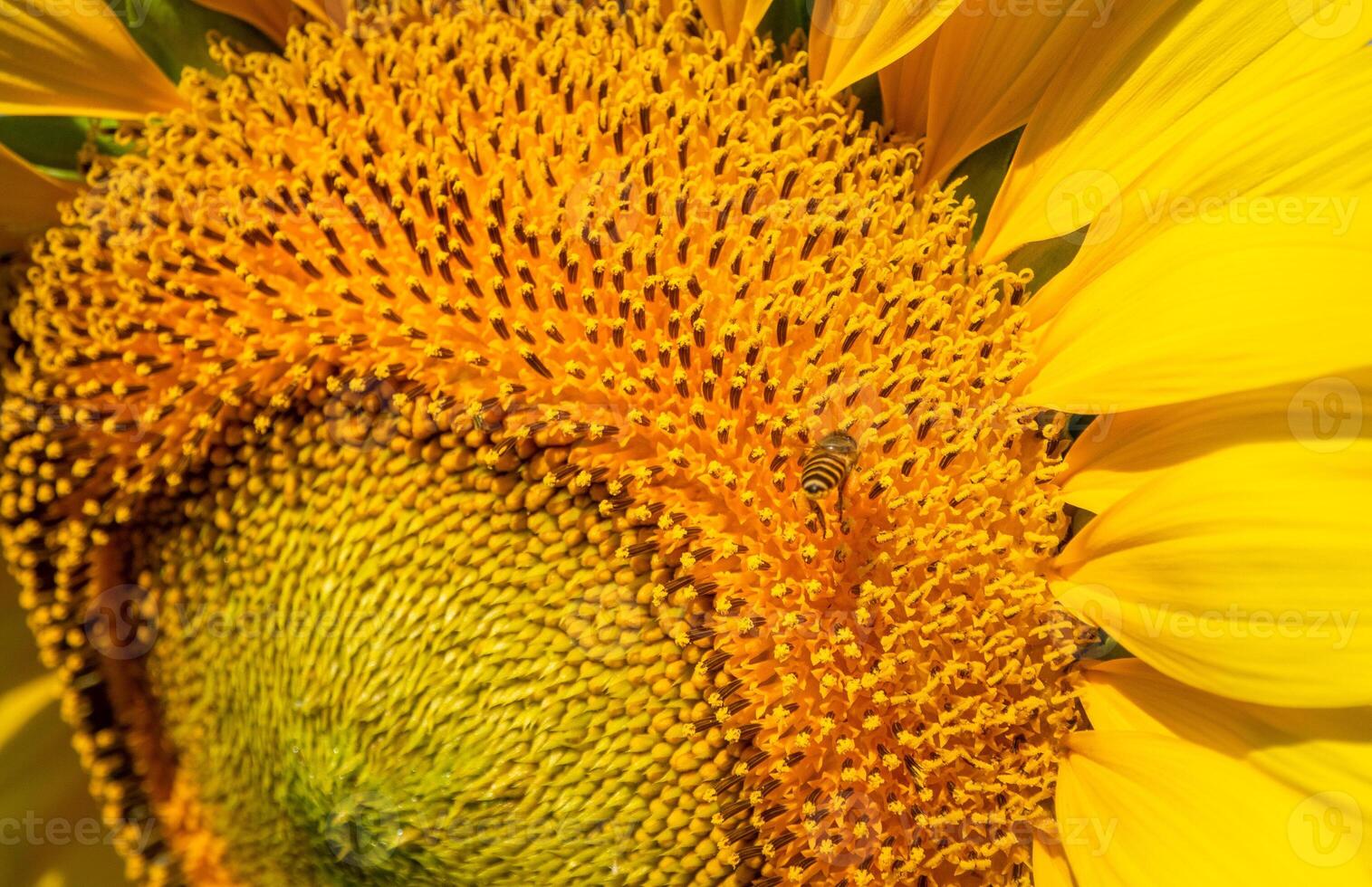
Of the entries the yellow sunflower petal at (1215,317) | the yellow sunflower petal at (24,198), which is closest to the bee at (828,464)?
the yellow sunflower petal at (1215,317)

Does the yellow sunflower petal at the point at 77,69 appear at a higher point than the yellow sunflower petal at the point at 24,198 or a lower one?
higher

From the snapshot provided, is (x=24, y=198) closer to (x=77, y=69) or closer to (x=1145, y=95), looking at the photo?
(x=77, y=69)

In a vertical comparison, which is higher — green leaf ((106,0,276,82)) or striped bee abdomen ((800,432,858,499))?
green leaf ((106,0,276,82))

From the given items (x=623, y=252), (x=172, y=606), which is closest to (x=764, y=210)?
(x=623, y=252)

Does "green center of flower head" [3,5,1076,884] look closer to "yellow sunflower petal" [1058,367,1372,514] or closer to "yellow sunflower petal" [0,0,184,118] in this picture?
"yellow sunflower petal" [1058,367,1372,514]

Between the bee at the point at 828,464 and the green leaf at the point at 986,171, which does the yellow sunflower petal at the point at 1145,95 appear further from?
the bee at the point at 828,464

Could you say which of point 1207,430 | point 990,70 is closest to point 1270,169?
point 1207,430

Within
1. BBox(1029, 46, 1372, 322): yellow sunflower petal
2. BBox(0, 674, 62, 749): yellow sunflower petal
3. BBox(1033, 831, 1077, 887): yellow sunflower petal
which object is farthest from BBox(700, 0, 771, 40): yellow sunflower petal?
BBox(0, 674, 62, 749): yellow sunflower petal
